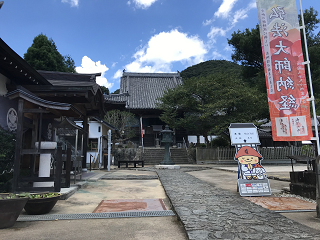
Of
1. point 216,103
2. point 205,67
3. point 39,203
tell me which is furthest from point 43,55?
point 205,67

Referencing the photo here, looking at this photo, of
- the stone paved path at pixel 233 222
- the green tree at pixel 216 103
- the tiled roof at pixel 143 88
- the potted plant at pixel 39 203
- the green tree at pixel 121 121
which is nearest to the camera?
the stone paved path at pixel 233 222

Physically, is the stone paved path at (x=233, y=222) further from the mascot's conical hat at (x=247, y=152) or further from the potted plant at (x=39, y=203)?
the potted plant at (x=39, y=203)

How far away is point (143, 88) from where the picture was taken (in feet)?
97.8

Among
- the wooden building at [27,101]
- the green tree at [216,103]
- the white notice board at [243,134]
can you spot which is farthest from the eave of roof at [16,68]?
the green tree at [216,103]

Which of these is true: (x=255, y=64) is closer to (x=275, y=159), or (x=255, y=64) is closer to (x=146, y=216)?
(x=275, y=159)

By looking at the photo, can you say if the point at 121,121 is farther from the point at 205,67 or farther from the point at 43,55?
the point at 205,67

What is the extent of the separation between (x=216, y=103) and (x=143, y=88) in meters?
15.1

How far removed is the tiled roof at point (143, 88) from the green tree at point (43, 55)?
651cm

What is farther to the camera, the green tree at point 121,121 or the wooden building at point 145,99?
the wooden building at point 145,99

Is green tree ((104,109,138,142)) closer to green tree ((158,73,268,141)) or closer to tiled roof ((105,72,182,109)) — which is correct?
tiled roof ((105,72,182,109))

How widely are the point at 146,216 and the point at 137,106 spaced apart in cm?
2091

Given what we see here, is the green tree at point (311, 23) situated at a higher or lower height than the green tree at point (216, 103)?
higher

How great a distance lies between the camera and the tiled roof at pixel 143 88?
2550 centimetres

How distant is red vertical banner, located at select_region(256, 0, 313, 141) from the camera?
4.82 m
